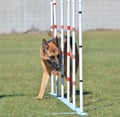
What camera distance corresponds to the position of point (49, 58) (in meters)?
11.3

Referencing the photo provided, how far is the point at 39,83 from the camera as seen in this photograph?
1439cm

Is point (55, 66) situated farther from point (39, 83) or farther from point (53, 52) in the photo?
point (39, 83)

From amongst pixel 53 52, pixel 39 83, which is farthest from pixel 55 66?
pixel 39 83

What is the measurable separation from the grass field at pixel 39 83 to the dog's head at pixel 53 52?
755 mm

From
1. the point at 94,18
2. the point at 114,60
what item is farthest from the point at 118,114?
the point at 94,18

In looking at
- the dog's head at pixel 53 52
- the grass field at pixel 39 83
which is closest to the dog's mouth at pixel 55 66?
the dog's head at pixel 53 52

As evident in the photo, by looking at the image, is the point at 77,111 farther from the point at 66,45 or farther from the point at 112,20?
the point at 112,20

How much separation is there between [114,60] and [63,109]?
11.1m

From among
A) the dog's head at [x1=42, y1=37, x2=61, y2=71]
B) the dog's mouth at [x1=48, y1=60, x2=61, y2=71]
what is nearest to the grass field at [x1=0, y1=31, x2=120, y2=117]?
the dog's mouth at [x1=48, y1=60, x2=61, y2=71]

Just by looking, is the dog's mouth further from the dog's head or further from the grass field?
the grass field

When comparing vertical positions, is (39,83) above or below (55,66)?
below

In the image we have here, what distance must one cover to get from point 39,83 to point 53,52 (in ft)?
10.8

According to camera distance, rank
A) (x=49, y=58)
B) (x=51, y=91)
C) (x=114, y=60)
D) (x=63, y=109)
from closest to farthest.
→ (x=63, y=109) → (x=49, y=58) → (x=51, y=91) → (x=114, y=60)

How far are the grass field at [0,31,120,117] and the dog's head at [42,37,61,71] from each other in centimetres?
76
